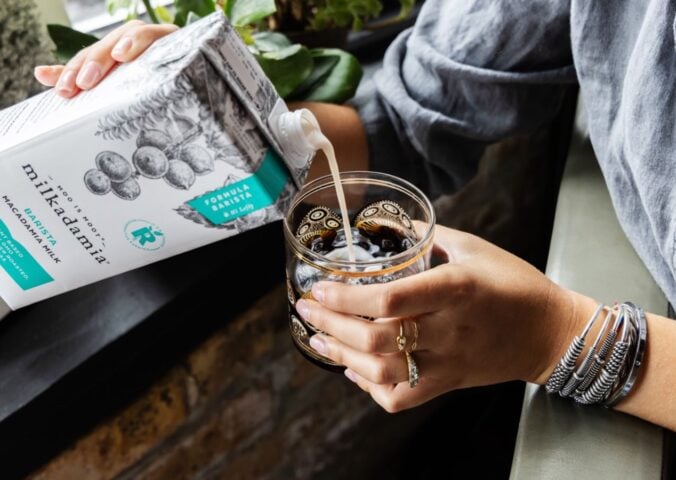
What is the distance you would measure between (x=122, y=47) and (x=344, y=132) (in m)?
0.29

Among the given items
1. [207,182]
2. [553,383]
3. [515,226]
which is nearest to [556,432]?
[553,383]

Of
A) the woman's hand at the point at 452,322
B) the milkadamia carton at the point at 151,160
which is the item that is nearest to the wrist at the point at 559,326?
the woman's hand at the point at 452,322

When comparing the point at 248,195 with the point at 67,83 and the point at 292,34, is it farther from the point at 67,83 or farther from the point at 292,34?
the point at 292,34

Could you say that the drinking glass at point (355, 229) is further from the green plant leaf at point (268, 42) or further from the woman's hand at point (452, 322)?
the green plant leaf at point (268, 42)

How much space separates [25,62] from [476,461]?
2.90 ft

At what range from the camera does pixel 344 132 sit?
73 cm

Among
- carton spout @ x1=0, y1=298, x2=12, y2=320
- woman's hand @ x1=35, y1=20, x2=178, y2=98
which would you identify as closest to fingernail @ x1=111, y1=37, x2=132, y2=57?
woman's hand @ x1=35, y1=20, x2=178, y2=98

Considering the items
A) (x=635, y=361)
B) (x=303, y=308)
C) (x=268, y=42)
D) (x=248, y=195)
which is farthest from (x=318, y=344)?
(x=268, y=42)

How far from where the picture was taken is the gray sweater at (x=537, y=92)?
1.85ft

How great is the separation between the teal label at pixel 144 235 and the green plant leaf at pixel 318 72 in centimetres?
30

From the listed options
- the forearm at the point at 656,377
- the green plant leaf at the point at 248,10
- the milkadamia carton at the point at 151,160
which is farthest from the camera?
the green plant leaf at the point at 248,10

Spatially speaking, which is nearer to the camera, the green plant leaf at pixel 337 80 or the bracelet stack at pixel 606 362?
the bracelet stack at pixel 606 362

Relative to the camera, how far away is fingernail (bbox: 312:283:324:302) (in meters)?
0.47

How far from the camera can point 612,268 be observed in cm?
64
